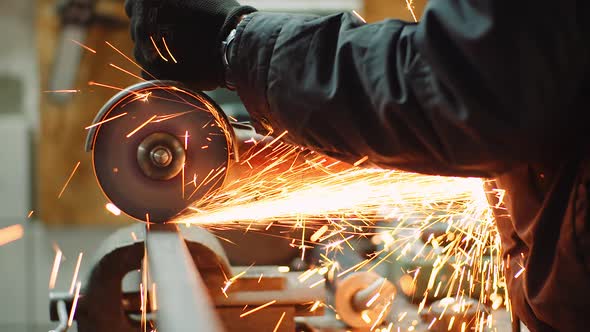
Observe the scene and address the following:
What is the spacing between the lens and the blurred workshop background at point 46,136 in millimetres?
3703

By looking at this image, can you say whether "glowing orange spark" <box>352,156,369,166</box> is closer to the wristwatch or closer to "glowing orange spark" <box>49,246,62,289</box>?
the wristwatch

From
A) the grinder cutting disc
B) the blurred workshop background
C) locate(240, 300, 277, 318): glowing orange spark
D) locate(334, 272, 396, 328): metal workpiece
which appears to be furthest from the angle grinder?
the blurred workshop background

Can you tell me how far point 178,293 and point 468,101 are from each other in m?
0.45

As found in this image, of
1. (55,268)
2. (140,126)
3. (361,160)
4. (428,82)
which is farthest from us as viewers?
(55,268)

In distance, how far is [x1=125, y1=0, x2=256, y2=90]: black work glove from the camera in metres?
1.25

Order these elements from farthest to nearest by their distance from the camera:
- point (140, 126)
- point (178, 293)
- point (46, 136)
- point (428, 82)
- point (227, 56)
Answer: point (46, 136) → point (140, 126) → point (227, 56) → point (428, 82) → point (178, 293)

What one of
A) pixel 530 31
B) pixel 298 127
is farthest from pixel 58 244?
pixel 530 31

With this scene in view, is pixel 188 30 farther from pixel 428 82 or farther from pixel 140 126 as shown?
pixel 428 82

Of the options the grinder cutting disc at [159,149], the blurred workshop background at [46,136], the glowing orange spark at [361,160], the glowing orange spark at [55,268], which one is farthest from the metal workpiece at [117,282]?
the glowing orange spark at [55,268]

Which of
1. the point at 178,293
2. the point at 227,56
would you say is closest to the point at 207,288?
the point at 227,56

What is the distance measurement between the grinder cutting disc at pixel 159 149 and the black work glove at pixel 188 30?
55mm

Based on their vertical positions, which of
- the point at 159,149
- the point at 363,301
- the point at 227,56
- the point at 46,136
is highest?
the point at 227,56

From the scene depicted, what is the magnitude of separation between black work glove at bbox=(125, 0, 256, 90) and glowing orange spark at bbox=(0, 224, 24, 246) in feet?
9.93

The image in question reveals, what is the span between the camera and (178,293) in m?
0.78
